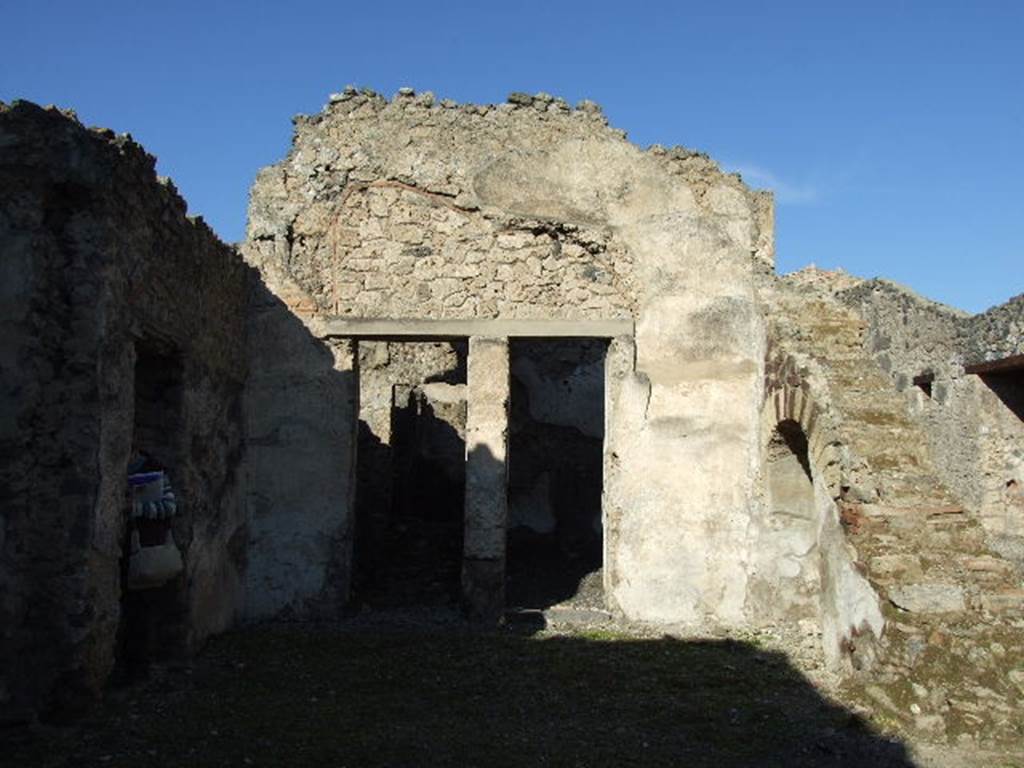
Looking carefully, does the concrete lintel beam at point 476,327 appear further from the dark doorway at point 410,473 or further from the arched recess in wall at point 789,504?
the dark doorway at point 410,473

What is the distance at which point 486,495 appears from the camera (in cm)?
761

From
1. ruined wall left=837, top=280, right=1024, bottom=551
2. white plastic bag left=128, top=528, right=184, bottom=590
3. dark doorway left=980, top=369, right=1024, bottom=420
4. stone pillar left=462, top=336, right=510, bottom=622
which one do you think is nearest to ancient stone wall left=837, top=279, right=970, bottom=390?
ruined wall left=837, top=280, right=1024, bottom=551

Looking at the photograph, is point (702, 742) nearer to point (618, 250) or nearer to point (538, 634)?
point (538, 634)

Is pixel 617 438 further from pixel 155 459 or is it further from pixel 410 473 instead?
pixel 410 473

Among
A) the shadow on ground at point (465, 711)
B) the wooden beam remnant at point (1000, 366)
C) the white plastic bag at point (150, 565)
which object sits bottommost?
the shadow on ground at point (465, 711)

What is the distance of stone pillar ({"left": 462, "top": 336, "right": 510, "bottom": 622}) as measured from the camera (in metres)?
7.56

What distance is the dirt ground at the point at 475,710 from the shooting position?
4340 millimetres

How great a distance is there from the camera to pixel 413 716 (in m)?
4.99

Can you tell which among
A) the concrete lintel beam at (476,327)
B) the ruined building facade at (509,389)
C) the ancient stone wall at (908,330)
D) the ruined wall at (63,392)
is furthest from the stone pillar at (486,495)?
the ancient stone wall at (908,330)

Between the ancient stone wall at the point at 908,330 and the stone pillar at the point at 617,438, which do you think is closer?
the stone pillar at the point at 617,438

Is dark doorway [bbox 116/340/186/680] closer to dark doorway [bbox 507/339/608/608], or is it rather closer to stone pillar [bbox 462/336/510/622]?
stone pillar [bbox 462/336/510/622]

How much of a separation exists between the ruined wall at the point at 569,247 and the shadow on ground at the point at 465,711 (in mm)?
1526

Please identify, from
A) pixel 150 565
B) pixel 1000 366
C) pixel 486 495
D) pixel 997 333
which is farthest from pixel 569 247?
pixel 997 333

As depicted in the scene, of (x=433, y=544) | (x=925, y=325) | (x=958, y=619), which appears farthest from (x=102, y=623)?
(x=925, y=325)
